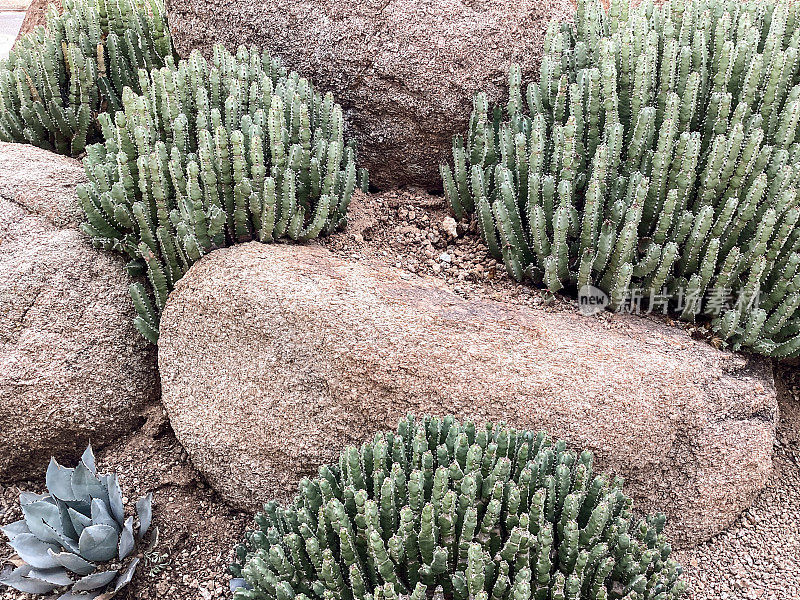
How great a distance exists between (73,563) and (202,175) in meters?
1.67

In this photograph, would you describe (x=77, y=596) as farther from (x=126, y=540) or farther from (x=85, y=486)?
(x=85, y=486)

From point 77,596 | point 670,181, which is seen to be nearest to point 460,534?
point 77,596

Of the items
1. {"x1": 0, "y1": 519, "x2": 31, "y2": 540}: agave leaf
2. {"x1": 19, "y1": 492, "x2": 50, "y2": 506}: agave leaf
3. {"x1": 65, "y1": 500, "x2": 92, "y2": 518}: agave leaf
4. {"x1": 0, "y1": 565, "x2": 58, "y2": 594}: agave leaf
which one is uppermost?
{"x1": 65, "y1": 500, "x2": 92, "y2": 518}: agave leaf

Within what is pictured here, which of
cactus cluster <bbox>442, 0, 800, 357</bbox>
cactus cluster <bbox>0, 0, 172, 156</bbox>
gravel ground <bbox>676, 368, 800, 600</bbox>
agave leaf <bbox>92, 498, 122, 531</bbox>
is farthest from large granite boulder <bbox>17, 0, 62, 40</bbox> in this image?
gravel ground <bbox>676, 368, 800, 600</bbox>

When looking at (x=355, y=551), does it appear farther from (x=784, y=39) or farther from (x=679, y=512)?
(x=784, y=39)

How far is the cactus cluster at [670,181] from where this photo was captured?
3344 mm

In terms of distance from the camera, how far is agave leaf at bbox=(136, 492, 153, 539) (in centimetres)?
313

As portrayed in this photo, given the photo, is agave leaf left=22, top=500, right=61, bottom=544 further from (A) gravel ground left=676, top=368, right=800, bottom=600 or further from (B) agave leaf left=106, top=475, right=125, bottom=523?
(A) gravel ground left=676, top=368, right=800, bottom=600

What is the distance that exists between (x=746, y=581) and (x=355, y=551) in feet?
5.82

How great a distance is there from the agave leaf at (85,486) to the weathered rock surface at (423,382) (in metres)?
0.41

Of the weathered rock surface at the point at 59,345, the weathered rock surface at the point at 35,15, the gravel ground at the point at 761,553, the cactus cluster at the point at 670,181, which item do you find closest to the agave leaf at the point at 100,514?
the weathered rock surface at the point at 59,345

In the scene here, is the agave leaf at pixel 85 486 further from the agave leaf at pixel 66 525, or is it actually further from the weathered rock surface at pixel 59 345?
the weathered rock surface at pixel 59 345

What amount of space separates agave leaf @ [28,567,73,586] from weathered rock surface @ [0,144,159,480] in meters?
0.72

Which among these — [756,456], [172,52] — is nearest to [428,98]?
[172,52]
